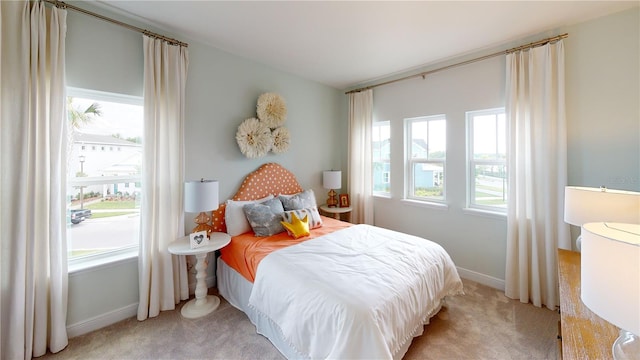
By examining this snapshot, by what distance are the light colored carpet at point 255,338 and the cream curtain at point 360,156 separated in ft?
6.05

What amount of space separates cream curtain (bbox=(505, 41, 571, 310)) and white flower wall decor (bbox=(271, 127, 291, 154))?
259 centimetres

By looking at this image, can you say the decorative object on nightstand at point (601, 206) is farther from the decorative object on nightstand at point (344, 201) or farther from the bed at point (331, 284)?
the decorative object on nightstand at point (344, 201)

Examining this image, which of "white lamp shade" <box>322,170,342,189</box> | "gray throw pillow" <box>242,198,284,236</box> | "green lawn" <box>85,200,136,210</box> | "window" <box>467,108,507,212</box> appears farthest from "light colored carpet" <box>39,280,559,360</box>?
"white lamp shade" <box>322,170,342,189</box>

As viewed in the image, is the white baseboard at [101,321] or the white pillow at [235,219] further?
the white pillow at [235,219]

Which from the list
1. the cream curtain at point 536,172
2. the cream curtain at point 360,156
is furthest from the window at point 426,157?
the cream curtain at point 536,172

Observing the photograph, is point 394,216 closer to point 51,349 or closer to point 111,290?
point 111,290

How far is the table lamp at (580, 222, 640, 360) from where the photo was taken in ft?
2.07

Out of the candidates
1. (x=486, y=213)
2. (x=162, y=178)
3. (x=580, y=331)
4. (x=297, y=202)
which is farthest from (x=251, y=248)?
(x=486, y=213)

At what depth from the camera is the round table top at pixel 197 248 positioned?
214cm

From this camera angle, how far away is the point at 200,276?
2.37 m

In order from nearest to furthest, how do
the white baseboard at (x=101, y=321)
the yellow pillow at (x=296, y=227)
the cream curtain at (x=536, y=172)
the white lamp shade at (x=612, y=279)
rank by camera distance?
the white lamp shade at (x=612, y=279)
the white baseboard at (x=101, y=321)
the cream curtain at (x=536, y=172)
the yellow pillow at (x=296, y=227)

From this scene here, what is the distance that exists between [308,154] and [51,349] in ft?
10.5

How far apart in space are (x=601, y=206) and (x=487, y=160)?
1.50 m

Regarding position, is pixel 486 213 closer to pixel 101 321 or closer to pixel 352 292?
pixel 352 292
